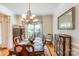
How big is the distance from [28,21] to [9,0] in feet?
8.95

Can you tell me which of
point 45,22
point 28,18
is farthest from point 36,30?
point 28,18

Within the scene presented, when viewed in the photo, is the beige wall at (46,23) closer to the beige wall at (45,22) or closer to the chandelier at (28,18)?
the beige wall at (45,22)

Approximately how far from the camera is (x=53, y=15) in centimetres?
419

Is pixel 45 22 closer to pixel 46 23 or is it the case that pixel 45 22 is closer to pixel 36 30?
pixel 46 23

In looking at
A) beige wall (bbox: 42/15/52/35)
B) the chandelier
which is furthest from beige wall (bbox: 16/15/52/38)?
the chandelier

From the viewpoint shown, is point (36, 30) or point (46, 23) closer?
point (36, 30)

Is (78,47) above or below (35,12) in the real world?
below

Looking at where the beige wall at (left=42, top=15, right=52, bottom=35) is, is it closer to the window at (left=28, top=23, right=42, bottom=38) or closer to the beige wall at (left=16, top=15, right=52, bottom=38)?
the beige wall at (left=16, top=15, right=52, bottom=38)

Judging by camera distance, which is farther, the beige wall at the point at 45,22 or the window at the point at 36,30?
the beige wall at the point at 45,22

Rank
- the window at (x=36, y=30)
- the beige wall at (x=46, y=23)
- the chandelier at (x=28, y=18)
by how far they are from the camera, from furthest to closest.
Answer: the beige wall at (x=46, y=23), the chandelier at (x=28, y=18), the window at (x=36, y=30)

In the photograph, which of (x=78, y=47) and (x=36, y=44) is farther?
(x=36, y=44)

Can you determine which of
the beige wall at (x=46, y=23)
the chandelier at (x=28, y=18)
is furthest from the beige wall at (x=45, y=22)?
the chandelier at (x=28, y=18)

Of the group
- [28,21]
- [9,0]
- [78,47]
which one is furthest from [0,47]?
[9,0]

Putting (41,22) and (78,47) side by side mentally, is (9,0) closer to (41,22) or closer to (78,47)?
(78,47)
